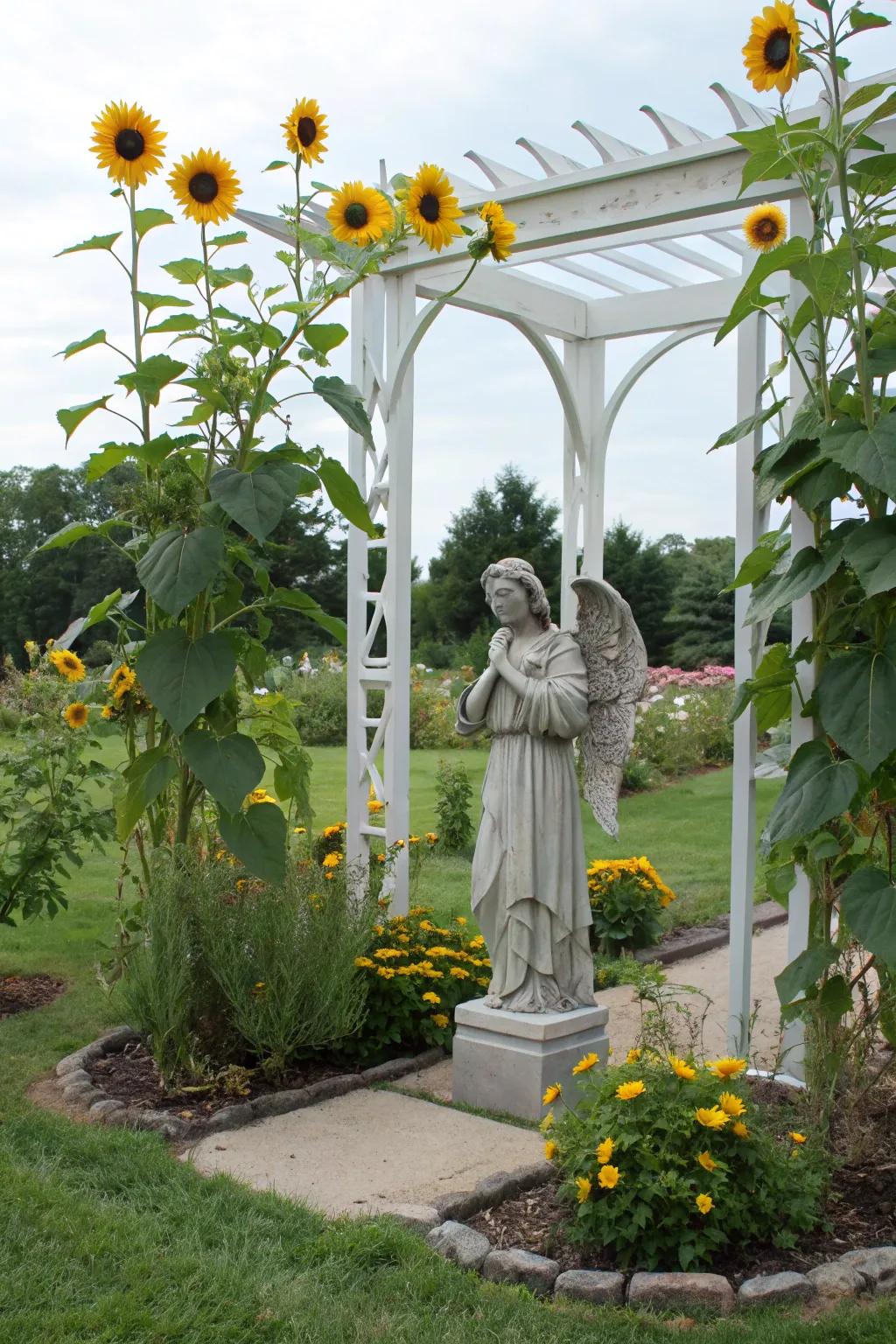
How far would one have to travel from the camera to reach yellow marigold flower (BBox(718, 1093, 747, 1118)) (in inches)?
134

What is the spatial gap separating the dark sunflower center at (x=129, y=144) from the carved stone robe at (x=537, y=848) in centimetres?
222

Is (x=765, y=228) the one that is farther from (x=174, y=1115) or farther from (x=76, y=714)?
(x=174, y=1115)

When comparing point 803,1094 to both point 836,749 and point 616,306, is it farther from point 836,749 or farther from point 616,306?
point 616,306

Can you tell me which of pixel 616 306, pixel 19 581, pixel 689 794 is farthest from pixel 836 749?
pixel 19 581

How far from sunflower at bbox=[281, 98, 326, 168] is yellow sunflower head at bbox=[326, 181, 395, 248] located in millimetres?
147

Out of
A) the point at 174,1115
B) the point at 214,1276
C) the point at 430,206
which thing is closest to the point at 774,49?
the point at 430,206

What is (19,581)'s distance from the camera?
1123 inches

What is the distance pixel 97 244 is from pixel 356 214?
3.24 ft

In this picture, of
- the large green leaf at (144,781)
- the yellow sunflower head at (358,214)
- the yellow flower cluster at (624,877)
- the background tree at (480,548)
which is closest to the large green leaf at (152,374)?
the yellow sunflower head at (358,214)

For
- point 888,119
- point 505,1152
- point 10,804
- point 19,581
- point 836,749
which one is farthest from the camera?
point 19,581

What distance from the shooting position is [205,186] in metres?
4.43

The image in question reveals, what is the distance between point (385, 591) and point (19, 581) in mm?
24350

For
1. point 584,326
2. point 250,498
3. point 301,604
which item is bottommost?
point 301,604

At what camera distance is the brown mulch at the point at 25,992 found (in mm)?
5742
